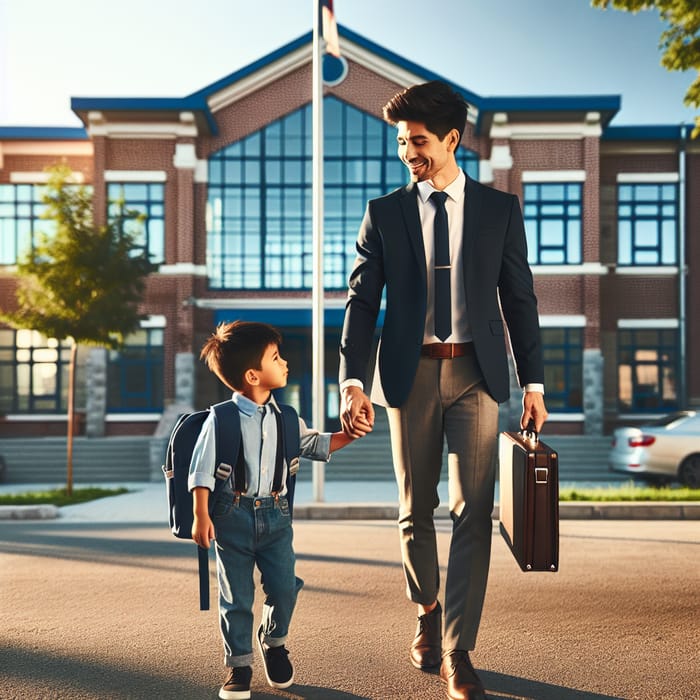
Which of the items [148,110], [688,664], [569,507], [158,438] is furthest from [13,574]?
[148,110]

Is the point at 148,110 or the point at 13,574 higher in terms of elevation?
the point at 148,110

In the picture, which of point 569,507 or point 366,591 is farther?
point 569,507

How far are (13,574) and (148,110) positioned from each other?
55.3ft

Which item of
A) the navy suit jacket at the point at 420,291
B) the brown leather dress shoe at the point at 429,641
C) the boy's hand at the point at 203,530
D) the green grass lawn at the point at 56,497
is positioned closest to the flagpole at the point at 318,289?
the green grass lawn at the point at 56,497

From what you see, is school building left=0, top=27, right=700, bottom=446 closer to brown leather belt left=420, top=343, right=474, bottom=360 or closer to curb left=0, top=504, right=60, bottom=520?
curb left=0, top=504, right=60, bottom=520

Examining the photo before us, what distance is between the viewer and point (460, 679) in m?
3.25

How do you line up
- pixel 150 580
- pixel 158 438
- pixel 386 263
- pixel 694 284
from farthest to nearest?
pixel 694 284
pixel 158 438
pixel 150 580
pixel 386 263

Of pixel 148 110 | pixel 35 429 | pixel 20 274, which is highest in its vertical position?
pixel 148 110

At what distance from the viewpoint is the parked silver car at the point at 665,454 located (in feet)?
44.9

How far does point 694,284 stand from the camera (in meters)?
22.9

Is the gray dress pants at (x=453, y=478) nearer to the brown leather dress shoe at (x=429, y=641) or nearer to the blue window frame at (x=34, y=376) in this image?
the brown leather dress shoe at (x=429, y=641)

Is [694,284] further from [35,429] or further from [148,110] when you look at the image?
[35,429]

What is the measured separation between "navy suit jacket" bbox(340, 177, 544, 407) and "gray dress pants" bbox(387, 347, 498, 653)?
82 millimetres

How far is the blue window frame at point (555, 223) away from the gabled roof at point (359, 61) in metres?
1.83
